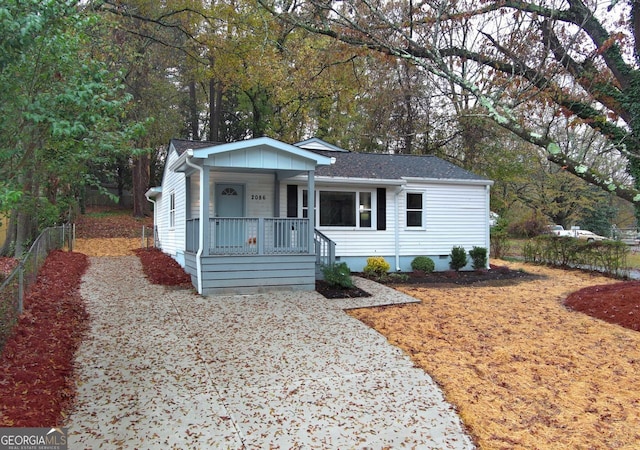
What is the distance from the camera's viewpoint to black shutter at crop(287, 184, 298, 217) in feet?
38.8

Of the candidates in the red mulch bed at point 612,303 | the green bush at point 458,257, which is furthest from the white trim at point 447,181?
the red mulch bed at point 612,303

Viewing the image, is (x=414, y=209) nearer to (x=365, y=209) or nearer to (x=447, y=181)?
(x=447, y=181)

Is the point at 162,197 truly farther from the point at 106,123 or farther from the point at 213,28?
the point at 106,123

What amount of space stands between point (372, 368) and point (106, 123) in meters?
3.99

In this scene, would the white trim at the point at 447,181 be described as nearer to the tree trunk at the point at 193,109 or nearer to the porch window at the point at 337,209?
the porch window at the point at 337,209

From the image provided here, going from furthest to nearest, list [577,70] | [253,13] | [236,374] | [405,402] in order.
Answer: [253,13], [577,70], [236,374], [405,402]

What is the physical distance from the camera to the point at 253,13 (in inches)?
436

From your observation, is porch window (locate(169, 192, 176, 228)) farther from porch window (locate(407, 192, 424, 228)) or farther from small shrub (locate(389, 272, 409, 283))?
porch window (locate(407, 192, 424, 228))

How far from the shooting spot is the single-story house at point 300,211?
9.25 meters

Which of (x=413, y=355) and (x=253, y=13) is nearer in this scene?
(x=413, y=355)

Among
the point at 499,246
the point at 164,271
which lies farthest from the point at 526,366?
the point at 499,246

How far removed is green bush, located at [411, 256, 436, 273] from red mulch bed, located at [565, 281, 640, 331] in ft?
13.2

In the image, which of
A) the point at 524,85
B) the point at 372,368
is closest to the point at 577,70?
→ the point at 524,85

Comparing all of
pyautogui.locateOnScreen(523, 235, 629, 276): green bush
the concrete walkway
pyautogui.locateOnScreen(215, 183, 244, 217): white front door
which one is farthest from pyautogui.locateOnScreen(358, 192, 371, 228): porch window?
pyautogui.locateOnScreen(523, 235, 629, 276): green bush
